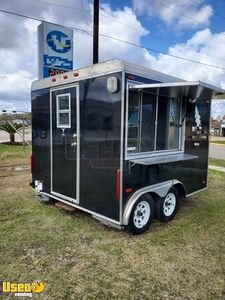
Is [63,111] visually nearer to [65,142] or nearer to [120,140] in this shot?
[65,142]

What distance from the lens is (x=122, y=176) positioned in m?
3.37

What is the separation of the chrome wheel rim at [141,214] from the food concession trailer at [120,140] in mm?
15

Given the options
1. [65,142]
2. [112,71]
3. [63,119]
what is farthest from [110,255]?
[112,71]

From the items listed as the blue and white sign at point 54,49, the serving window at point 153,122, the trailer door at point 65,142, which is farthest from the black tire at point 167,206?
the blue and white sign at point 54,49

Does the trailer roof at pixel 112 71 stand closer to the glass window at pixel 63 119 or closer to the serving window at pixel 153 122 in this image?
the serving window at pixel 153 122

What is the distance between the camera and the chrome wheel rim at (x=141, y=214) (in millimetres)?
3664

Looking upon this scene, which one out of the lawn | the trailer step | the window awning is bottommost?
Result: the lawn

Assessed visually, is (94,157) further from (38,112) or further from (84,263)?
(38,112)

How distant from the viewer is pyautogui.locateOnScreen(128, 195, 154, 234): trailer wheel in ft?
11.7

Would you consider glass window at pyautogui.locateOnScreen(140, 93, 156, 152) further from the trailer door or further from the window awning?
the trailer door

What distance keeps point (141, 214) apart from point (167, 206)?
29.5 inches

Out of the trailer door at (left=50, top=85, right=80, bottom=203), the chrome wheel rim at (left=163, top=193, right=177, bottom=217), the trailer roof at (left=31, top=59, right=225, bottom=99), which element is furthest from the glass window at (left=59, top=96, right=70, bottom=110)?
the chrome wheel rim at (left=163, top=193, right=177, bottom=217)

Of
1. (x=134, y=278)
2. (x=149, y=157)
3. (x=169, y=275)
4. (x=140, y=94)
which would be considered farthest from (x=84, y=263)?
(x=140, y=94)

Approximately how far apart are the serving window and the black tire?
0.78 metres
